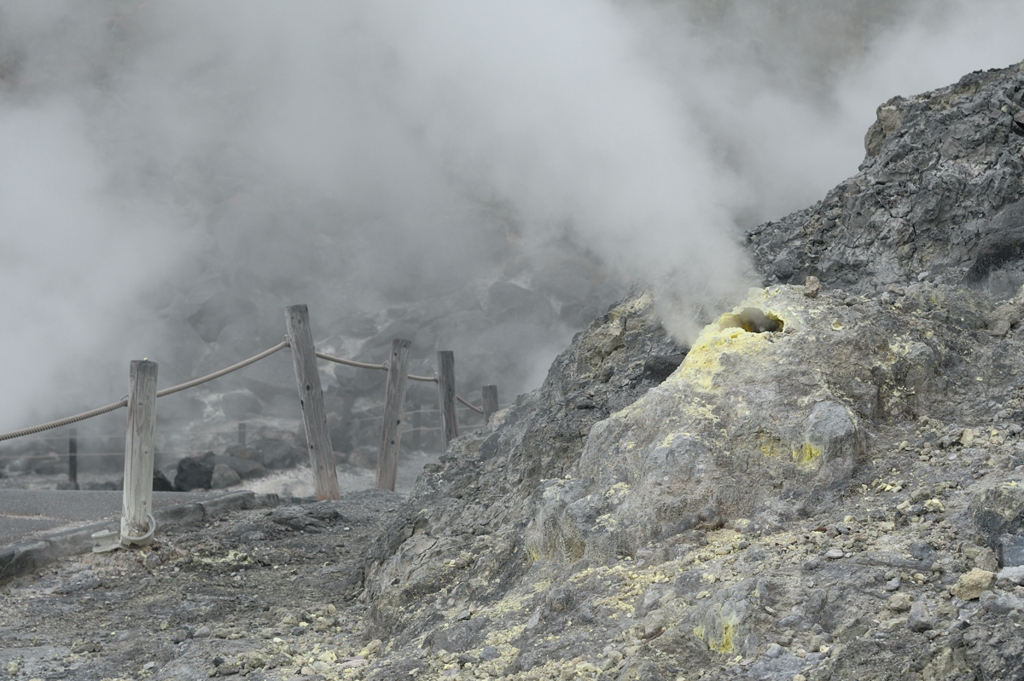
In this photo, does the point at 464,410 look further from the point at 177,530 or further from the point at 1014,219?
the point at 1014,219

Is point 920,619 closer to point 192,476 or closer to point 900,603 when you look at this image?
point 900,603

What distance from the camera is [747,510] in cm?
209

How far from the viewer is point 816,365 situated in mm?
2285

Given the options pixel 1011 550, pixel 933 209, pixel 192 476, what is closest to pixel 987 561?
pixel 1011 550

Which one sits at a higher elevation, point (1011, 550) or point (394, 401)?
point (394, 401)

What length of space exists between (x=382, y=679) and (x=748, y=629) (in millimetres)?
901

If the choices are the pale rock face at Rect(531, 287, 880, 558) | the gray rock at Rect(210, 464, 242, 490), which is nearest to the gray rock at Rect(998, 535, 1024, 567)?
the pale rock face at Rect(531, 287, 880, 558)

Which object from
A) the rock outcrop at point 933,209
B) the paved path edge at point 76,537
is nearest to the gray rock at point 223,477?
the paved path edge at point 76,537

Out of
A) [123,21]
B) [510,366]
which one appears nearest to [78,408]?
[510,366]

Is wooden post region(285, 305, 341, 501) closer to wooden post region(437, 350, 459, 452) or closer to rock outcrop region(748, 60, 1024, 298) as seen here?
wooden post region(437, 350, 459, 452)

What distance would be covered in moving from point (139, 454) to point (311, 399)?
4.54 ft

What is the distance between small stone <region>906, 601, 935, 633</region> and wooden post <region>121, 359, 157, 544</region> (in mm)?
3352

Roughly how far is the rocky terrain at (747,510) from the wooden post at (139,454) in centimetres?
26

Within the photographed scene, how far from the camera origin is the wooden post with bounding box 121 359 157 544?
3.91m
